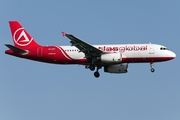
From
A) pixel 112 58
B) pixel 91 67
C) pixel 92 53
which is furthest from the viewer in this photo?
pixel 91 67

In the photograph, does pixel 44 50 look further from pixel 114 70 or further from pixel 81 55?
pixel 114 70

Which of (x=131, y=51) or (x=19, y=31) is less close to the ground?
(x=19, y=31)

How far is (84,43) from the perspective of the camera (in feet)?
151

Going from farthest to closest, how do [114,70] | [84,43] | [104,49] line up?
[114,70], [104,49], [84,43]

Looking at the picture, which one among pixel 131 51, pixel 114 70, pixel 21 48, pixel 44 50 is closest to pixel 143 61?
pixel 131 51

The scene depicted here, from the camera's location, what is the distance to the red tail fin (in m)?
53.5

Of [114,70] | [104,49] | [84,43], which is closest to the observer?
[84,43]

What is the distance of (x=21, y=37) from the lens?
5428 cm

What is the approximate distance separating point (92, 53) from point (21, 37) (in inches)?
547

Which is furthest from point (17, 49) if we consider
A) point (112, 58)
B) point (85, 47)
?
point (112, 58)

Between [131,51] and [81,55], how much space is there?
7897 millimetres

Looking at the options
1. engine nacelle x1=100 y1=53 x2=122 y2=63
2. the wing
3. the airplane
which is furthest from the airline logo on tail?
engine nacelle x1=100 y1=53 x2=122 y2=63

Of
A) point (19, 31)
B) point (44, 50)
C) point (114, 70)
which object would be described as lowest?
point (114, 70)

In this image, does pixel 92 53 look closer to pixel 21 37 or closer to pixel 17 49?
pixel 17 49
